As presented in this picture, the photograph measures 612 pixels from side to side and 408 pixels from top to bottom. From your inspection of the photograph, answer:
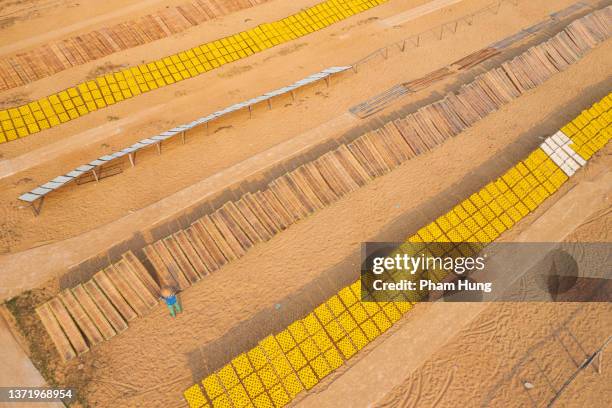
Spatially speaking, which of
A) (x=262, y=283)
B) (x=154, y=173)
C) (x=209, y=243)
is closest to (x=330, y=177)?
(x=262, y=283)

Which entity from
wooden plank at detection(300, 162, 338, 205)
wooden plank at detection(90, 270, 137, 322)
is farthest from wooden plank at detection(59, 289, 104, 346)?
wooden plank at detection(300, 162, 338, 205)

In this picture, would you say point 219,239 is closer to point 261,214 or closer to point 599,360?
point 261,214

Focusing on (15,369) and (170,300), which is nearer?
(15,369)

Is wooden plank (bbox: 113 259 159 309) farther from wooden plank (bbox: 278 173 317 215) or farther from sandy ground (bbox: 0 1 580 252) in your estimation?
wooden plank (bbox: 278 173 317 215)

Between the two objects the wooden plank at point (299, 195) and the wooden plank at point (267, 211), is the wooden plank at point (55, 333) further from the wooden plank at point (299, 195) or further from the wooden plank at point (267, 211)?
the wooden plank at point (299, 195)

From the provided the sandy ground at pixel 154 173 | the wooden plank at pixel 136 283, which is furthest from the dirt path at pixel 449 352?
the sandy ground at pixel 154 173

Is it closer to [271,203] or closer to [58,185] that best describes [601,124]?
[271,203]
